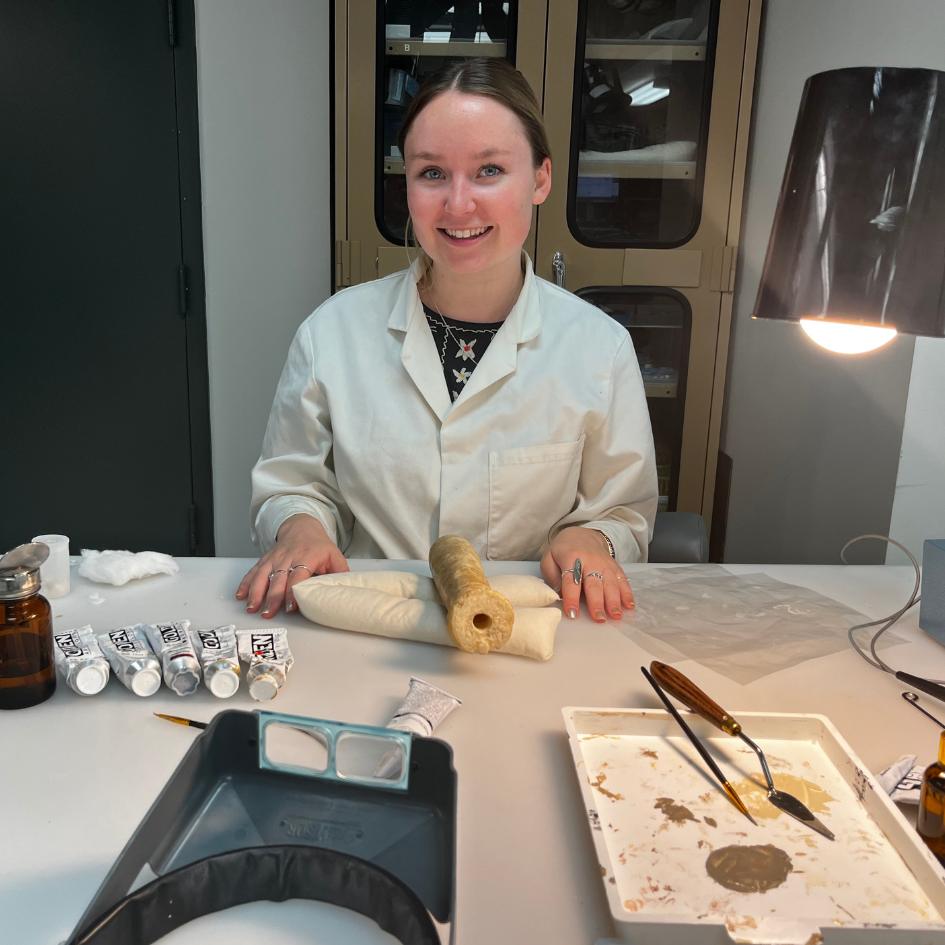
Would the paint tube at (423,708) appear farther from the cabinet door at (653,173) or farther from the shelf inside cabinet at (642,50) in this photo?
the shelf inside cabinet at (642,50)

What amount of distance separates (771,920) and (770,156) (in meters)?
2.27

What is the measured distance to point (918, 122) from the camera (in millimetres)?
813

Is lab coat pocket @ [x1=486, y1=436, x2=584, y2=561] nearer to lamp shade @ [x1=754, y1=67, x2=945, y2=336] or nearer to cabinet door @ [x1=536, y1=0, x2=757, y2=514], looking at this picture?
lamp shade @ [x1=754, y1=67, x2=945, y2=336]

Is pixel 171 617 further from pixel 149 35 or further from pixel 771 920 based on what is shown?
pixel 149 35

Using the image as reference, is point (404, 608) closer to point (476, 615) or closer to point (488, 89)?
point (476, 615)

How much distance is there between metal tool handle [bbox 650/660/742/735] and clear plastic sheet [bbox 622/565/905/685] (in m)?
0.11

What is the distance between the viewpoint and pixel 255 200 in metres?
2.58

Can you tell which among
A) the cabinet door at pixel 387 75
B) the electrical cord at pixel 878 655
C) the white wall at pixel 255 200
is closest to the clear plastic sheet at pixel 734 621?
the electrical cord at pixel 878 655

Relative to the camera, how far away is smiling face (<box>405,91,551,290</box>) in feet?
4.21

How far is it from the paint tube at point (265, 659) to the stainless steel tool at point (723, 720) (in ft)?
1.20

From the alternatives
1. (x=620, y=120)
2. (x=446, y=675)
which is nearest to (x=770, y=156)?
(x=620, y=120)

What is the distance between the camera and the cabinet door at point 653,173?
2.45 m

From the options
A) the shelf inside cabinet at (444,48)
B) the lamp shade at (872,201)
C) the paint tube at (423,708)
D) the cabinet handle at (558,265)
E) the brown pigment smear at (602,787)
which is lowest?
the paint tube at (423,708)

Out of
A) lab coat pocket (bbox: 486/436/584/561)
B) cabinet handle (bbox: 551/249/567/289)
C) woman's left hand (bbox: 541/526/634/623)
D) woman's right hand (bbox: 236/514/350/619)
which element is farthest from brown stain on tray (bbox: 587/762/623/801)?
cabinet handle (bbox: 551/249/567/289)
